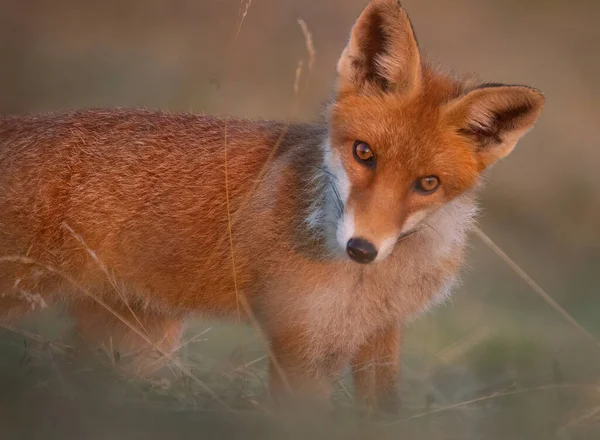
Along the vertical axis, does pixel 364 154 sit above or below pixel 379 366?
above

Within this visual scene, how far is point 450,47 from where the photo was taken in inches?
290

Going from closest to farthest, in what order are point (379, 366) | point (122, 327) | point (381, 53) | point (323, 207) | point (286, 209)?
point (381, 53) → point (323, 207) → point (286, 209) → point (379, 366) → point (122, 327)

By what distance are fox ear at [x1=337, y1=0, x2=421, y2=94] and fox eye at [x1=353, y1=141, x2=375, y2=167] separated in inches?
11.9

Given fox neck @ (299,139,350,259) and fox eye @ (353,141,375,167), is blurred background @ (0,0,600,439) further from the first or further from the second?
fox eye @ (353,141,375,167)

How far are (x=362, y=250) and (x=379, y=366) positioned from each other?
3.15ft

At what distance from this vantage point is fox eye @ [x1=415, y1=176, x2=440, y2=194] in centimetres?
327

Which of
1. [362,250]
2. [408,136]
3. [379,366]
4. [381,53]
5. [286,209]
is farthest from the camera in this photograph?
[379,366]

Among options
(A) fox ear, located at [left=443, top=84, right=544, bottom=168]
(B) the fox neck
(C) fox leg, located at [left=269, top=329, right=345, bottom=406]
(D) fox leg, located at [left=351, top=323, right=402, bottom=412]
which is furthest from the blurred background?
(A) fox ear, located at [left=443, top=84, right=544, bottom=168]

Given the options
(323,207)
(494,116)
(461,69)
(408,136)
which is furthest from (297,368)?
(461,69)

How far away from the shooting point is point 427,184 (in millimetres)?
3277

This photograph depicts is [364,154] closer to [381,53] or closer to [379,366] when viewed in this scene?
[381,53]

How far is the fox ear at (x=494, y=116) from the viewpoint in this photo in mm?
3221

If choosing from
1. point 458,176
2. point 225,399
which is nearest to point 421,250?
point 458,176

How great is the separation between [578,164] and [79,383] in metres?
5.54
